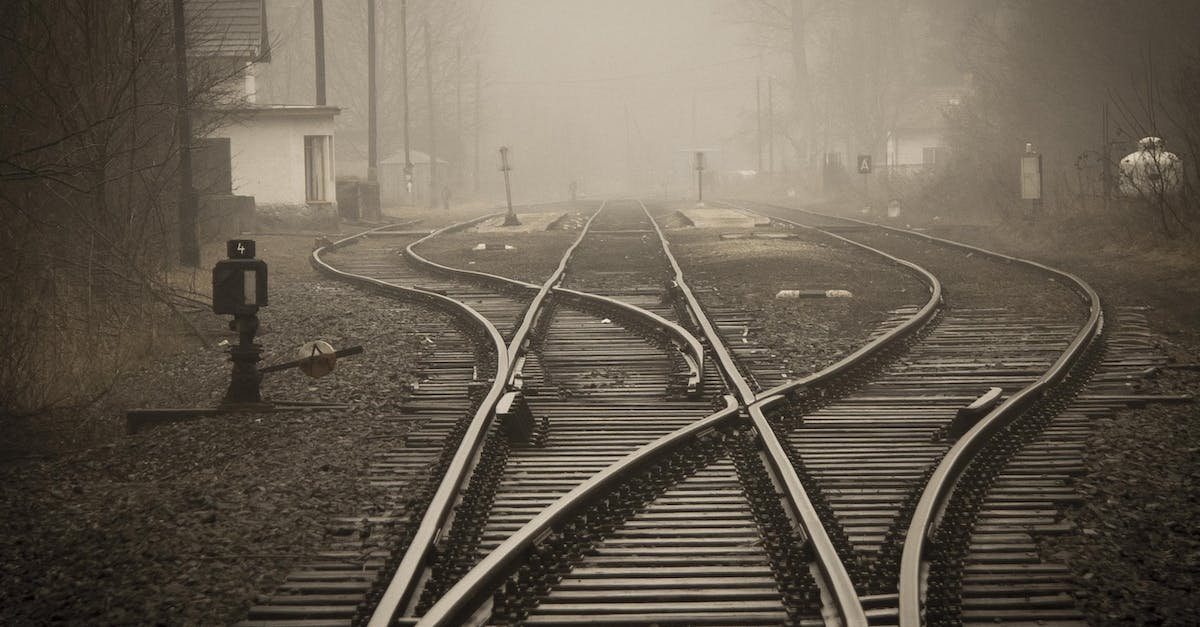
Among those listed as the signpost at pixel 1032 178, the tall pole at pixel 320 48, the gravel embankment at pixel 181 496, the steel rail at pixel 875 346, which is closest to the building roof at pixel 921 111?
the tall pole at pixel 320 48

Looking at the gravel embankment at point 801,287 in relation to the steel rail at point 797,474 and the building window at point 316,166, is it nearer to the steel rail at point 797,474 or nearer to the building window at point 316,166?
the steel rail at point 797,474

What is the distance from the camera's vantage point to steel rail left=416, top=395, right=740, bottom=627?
13.9 ft

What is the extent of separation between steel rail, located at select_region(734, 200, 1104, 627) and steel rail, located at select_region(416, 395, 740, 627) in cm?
133

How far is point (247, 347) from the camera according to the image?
827 centimetres

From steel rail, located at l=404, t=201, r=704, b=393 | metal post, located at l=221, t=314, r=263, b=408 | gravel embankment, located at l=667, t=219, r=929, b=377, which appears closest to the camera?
metal post, located at l=221, t=314, r=263, b=408

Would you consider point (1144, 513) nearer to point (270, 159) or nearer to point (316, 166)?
point (270, 159)

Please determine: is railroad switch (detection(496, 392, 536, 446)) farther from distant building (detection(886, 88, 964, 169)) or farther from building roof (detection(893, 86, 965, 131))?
building roof (detection(893, 86, 965, 131))

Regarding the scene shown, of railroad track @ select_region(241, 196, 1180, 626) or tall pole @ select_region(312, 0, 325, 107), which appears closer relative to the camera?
railroad track @ select_region(241, 196, 1180, 626)

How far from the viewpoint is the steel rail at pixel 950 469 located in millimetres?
4324

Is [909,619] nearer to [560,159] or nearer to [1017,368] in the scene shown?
[1017,368]

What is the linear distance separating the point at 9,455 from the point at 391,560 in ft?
11.6

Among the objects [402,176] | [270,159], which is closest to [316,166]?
[270,159]

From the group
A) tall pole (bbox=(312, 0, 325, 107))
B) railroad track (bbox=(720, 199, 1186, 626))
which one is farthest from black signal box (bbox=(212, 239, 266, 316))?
tall pole (bbox=(312, 0, 325, 107))

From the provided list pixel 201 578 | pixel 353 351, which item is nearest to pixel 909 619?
pixel 201 578
